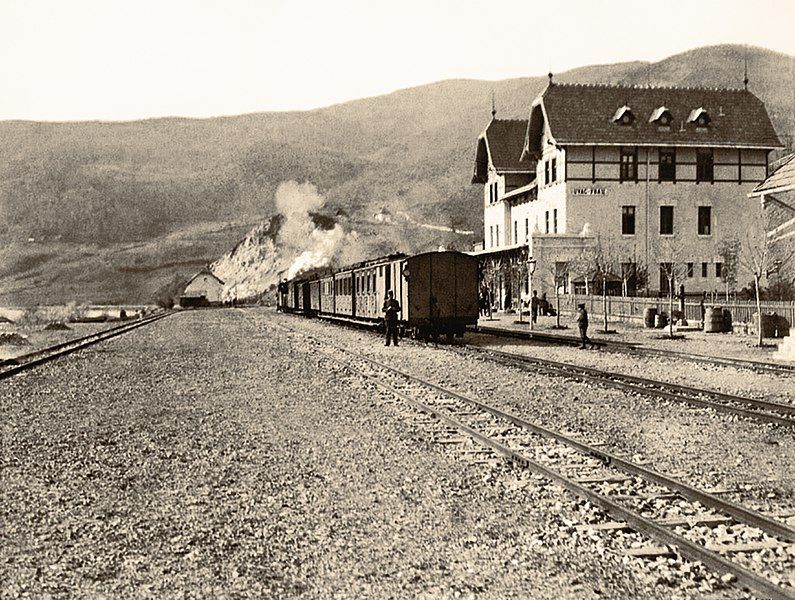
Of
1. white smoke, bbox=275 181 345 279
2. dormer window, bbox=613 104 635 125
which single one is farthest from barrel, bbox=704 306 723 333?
white smoke, bbox=275 181 345 279

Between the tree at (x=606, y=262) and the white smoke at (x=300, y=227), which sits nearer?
the tree at (x=606, y=262)

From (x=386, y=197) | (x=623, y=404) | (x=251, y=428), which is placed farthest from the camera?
(x=386, y=197)

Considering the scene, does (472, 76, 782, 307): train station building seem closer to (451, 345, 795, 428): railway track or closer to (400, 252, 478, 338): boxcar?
(400, 252, 478, 338): boxcar

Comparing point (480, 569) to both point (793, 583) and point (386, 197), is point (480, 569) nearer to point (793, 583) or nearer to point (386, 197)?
point (793, 583)

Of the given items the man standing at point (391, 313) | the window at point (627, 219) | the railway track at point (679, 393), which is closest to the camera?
the railway track at point (679, 393)

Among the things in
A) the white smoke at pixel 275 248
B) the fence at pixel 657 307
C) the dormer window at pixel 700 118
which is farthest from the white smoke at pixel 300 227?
the fence at pixel 657 307

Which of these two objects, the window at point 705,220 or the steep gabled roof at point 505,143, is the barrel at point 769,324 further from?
the steep gabled roof at point 505,143

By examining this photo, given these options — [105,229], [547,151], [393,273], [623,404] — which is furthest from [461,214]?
[623,404]
